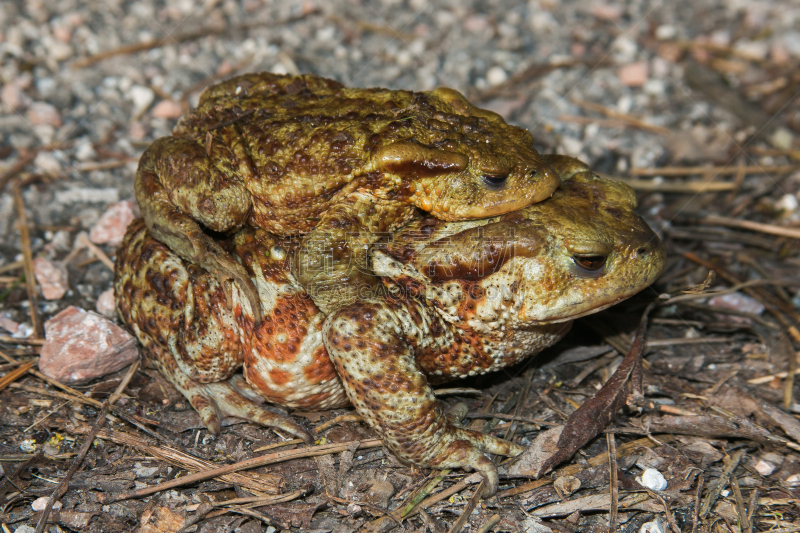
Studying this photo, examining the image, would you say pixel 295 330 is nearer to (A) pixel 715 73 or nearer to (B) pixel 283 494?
(B) pixel 283 494

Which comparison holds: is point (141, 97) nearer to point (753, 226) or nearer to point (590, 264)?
point (590, 264)

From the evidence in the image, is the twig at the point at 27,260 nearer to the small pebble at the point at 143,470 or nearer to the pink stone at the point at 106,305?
the pink stone at the point at 106,305

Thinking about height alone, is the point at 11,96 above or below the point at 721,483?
above

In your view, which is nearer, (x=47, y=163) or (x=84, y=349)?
(x=84, y=349)

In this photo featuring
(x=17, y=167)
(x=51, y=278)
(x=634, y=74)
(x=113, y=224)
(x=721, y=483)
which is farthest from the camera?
(x=634, y=74)

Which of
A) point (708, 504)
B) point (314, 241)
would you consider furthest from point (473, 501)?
point (314, 241)

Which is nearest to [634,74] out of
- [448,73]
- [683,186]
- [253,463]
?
[683,186]

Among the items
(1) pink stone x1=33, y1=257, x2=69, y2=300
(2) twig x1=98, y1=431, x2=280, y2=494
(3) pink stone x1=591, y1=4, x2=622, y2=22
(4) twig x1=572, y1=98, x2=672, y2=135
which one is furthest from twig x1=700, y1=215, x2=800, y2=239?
(1) pink stone x1=33, y1=257, x2=69, y2=300
